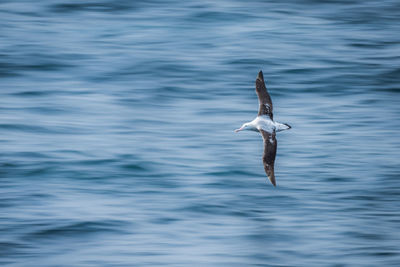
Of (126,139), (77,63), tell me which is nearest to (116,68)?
(77,63)

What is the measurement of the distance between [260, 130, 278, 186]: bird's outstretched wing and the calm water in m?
0.73

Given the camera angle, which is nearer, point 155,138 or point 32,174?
point 32,174

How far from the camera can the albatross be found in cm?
991

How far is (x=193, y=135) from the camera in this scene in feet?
40.8

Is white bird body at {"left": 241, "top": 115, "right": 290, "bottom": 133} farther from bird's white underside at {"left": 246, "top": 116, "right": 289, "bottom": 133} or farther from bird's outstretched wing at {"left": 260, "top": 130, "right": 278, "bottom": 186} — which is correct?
bird's outstretched wing at {"left": 260, "top": 130, "right": 278, "bottom": 186}

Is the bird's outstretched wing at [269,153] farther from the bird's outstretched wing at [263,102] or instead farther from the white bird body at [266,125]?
the bird's outstretched wing at [263,102]

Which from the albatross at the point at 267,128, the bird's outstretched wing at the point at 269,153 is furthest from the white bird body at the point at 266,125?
the bird's outstretched wing at the point at 269,153

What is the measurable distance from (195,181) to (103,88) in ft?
14.3

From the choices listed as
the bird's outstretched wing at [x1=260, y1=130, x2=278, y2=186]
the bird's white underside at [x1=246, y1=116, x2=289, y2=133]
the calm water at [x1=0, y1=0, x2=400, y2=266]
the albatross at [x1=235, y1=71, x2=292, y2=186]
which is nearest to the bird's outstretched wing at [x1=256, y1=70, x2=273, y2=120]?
the albatross at [x1=235, y1=71, x2=292, y2=186]

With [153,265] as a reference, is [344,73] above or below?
above

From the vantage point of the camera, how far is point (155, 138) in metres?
12.4

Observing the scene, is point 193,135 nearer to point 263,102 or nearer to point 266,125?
point 263,102

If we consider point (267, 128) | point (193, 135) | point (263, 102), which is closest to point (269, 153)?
point (267, 128)

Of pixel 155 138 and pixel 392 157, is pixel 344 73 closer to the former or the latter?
pixel 392 157
